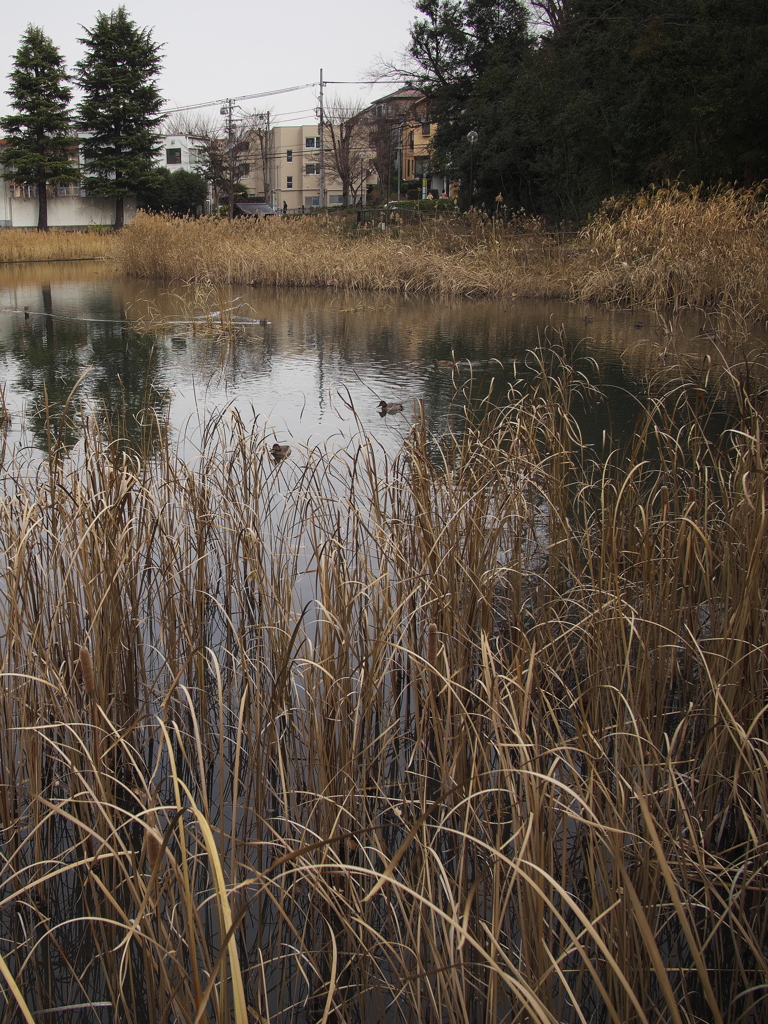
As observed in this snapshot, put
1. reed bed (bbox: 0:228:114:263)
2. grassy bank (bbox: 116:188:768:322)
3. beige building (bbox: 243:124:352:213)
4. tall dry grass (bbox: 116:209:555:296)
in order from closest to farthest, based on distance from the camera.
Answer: grassy bank (bbox: 116:188:768:322) → tall dry grass (bbox: 116:209:555:296) → reed bed (bbox: 0:228:114:263) → beige building (bbox: 243:124:352:213)

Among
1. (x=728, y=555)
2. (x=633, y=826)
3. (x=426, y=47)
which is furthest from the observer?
(x=426, y=47)

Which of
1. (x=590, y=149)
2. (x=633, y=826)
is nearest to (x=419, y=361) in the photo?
(x=633, y=826)

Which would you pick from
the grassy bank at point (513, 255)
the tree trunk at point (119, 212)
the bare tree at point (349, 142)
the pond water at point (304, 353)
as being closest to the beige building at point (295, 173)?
the bare tree at point (349, 142)

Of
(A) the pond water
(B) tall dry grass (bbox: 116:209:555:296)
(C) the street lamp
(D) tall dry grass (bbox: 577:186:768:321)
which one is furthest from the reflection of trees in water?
(C) the street lamp

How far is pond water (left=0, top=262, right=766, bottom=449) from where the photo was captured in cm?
504

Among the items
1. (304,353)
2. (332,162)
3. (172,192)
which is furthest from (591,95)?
(332,162)

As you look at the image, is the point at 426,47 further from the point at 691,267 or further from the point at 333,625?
the point at 333,625

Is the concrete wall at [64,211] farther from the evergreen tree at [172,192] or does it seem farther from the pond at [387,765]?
the pond at [387,765]

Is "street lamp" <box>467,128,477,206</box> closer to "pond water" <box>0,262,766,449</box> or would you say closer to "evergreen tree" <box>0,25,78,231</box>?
"pond water" <box>0,262,766,449</box>

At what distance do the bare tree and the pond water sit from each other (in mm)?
39645

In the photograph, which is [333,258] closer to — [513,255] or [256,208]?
[513,255]

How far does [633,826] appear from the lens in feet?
4.73

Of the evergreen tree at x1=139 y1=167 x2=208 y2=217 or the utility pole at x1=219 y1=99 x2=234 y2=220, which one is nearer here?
the evergreen tree at x1=139 y1=167 x2=208 y2=217

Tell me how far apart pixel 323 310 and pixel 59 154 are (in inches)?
1104
